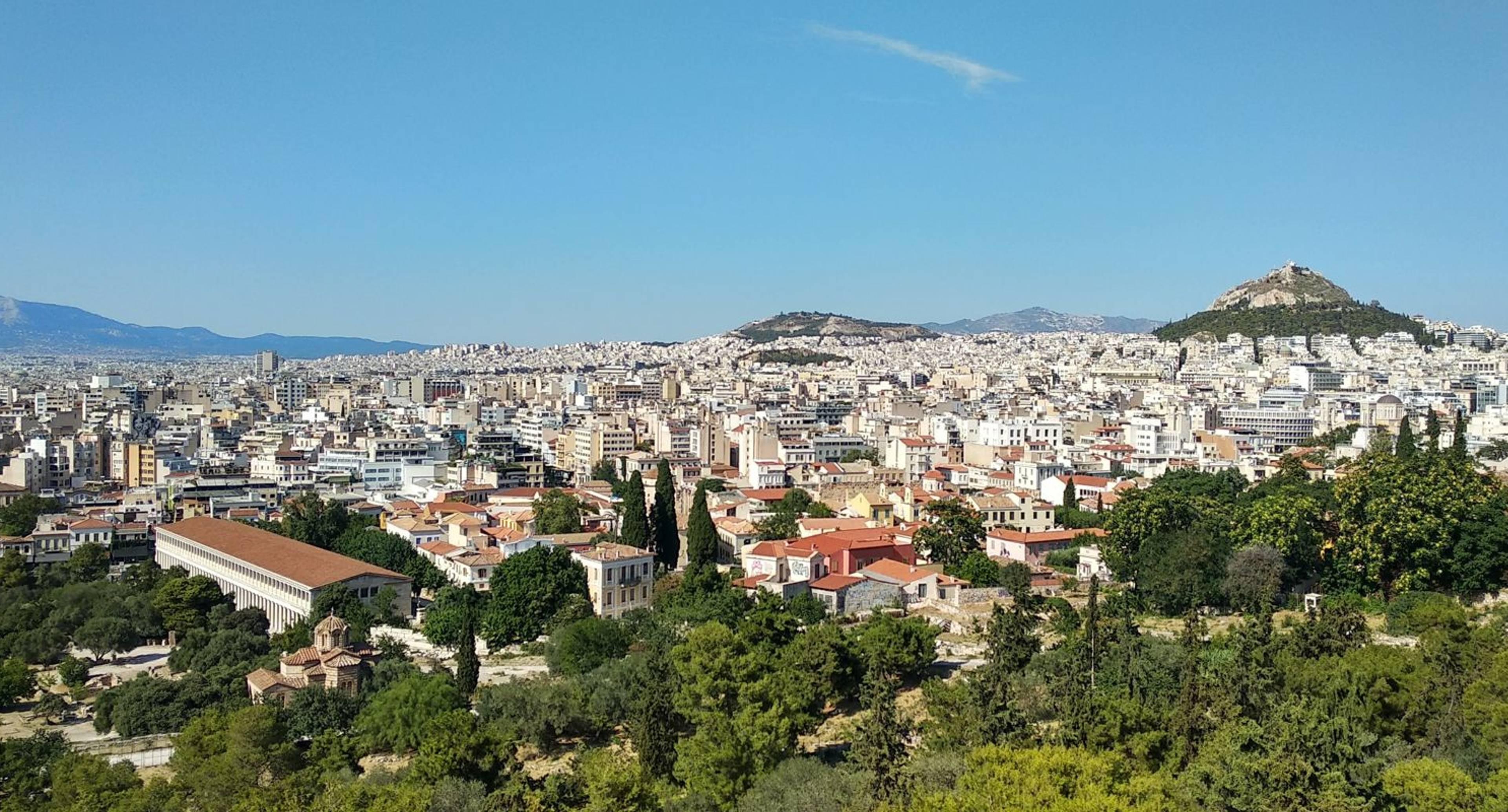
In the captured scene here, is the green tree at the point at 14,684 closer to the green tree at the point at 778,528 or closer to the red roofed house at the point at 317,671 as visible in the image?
the red roofed house at the point at 317,671

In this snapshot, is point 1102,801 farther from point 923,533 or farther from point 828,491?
point 828,491

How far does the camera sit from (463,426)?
208 ft

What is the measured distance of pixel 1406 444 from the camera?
3494 centimetres

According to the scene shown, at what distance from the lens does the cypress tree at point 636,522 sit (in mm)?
28594

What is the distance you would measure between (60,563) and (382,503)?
8740 millimetres

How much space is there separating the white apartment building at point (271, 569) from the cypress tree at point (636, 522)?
4.68m

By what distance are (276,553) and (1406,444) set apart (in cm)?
2841

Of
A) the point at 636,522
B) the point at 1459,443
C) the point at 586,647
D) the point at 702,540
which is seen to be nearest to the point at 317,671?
the point at 586,647

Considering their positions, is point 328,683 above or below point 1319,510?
below

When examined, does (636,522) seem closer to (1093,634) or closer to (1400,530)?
(1093,634)

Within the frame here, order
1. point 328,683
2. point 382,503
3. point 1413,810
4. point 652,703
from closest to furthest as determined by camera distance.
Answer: point 1413,810 → point 652,703 → point 328,683 → point 382,503

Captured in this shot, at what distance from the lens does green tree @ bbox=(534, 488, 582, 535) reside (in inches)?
1192

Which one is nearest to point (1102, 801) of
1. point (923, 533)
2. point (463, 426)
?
point (923, 533)

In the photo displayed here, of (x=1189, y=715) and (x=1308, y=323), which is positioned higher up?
(x=1308, y=323)
